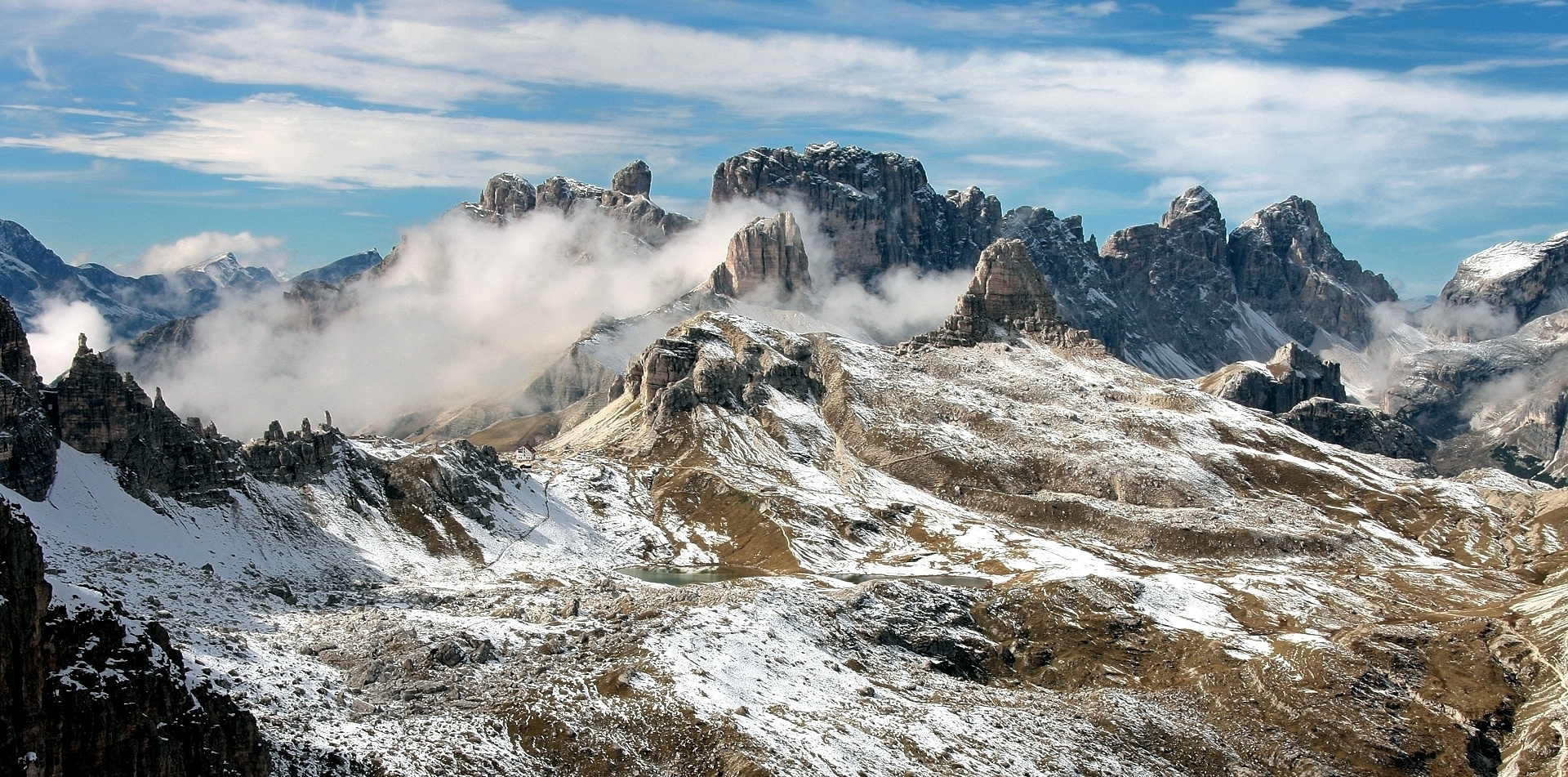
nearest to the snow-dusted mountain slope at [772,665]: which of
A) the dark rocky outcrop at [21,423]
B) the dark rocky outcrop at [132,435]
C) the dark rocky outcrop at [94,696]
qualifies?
the dark rocky outcrop at [132,435]

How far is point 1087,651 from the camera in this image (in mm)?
166125

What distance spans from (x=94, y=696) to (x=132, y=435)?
397 ft

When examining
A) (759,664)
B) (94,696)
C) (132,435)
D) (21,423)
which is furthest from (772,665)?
(132,435)

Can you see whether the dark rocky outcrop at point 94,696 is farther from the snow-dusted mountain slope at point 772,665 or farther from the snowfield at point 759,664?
the snow-dusted mountain slope at point 772,665

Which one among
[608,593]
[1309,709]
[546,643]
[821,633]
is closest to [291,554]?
[608,593]

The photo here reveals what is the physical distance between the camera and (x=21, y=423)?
154 m

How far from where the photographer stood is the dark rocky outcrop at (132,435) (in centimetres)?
16938

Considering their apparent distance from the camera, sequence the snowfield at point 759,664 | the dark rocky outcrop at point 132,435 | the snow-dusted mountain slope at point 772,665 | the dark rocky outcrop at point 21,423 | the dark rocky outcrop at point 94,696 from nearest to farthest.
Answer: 1. the dark rocky outcrop at point 94,696
2. the snowfield at point 759,664
3. the snow-dusted mountain slope at point 772,665
4. the dark rocky outcrop at point 21,423
5. the dark rocky outcrop at point 132,435

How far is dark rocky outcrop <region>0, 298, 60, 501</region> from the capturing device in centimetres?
14862

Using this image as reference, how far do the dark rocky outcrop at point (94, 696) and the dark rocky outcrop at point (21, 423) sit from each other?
87955mm

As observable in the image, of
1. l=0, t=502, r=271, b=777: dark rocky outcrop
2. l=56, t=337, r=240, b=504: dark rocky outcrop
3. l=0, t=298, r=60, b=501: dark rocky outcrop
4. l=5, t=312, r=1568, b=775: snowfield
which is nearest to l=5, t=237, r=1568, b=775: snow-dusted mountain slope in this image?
l=5, t=312, r=1568, b=775: snowfield

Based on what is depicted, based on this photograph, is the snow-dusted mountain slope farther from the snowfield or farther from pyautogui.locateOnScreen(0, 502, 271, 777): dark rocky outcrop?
pyautogui.locateOnScreen(0, 502, 271, 777): dark rocky outcrop

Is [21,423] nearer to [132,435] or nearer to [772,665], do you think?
[132,435]

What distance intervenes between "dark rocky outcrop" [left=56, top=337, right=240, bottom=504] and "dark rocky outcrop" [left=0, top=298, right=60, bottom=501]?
14.7 ft
